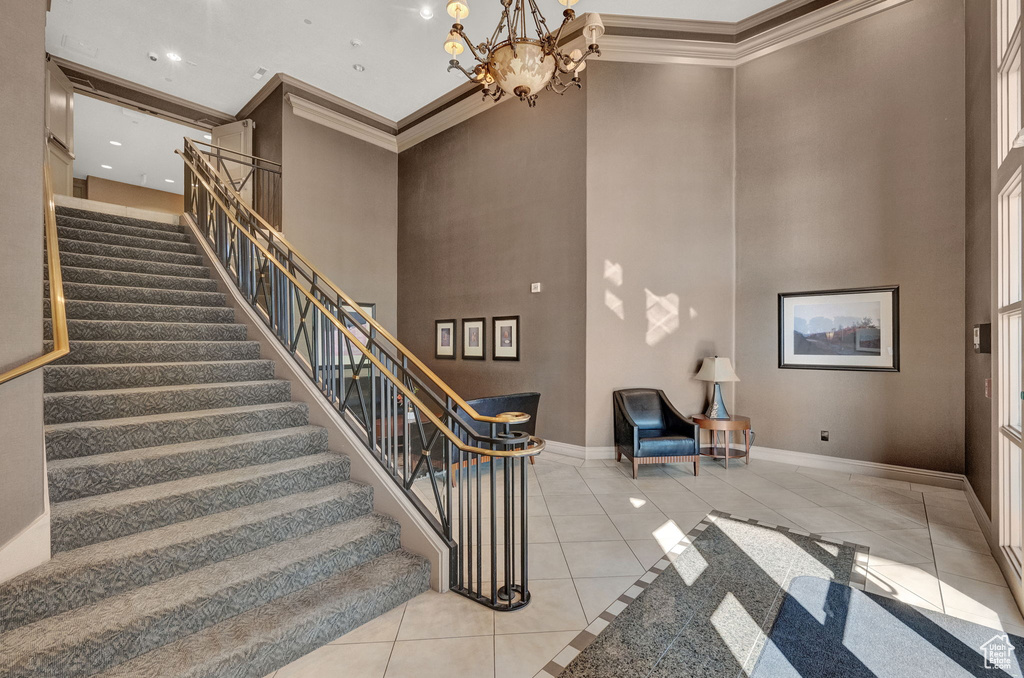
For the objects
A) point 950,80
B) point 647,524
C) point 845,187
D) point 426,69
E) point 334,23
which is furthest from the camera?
point 426,69

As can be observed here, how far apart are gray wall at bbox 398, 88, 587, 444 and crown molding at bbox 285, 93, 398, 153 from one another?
1.44 feet

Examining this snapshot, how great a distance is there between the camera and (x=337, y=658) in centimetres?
198

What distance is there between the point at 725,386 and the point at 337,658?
501 centimetres

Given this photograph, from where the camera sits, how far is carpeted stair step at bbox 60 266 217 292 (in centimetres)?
371

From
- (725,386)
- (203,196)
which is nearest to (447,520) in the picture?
(725,386)

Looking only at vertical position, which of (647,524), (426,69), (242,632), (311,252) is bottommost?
(647,524)

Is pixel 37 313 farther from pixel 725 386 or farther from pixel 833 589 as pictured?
pixel 725 386

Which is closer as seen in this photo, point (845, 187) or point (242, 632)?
point (242, 632)

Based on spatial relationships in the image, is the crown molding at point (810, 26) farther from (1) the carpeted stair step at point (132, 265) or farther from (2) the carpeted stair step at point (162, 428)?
(1) the carpeted stair step at point (132, 265)

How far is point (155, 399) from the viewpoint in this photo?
288 cm

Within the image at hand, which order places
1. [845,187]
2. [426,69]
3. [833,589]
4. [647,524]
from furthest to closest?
[426,69]
[845,187]
[647,524]
[833,589]

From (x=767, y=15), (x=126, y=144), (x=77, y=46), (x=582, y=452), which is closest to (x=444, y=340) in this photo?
(x=582, y=452)

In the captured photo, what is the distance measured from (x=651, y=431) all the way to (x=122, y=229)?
6177 millimetres

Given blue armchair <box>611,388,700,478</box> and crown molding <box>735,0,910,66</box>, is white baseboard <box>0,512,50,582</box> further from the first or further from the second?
crown molding <box>735,0,910,66</box>
